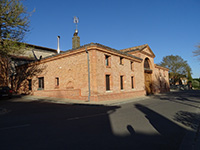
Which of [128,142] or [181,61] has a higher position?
[181,61]

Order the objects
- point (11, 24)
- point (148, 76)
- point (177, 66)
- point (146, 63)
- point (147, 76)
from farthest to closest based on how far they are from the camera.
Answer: point (177, 66) → point (146, 63) → point (148, 76) → point (147, 76) → point (11, 24)

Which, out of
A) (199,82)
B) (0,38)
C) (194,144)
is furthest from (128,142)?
(199,82)

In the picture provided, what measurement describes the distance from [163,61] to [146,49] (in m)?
25.4

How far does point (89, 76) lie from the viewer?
14797 millimetres

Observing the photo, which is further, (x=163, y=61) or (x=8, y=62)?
(x=163, y=61)

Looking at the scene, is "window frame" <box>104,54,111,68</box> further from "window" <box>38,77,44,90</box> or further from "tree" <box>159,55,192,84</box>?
"tree" <box>159,55,192,84</box>

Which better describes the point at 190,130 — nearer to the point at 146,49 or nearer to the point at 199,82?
the point at 146,49

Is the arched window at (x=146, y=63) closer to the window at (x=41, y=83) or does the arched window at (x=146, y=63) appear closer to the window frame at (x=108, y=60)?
the window frame at (x=108, y=60)

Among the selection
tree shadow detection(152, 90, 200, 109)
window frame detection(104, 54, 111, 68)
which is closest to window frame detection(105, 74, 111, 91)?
window frame detection(104, 54, 111, 68)

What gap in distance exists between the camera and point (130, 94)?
1973cm

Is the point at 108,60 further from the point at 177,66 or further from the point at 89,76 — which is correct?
the point at 177,66

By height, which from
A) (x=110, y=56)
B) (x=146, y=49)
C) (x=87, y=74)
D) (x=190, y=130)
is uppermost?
(x=146, y=49)

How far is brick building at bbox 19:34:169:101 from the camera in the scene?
586 inches

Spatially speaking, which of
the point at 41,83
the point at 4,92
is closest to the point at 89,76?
the point at 41,83
